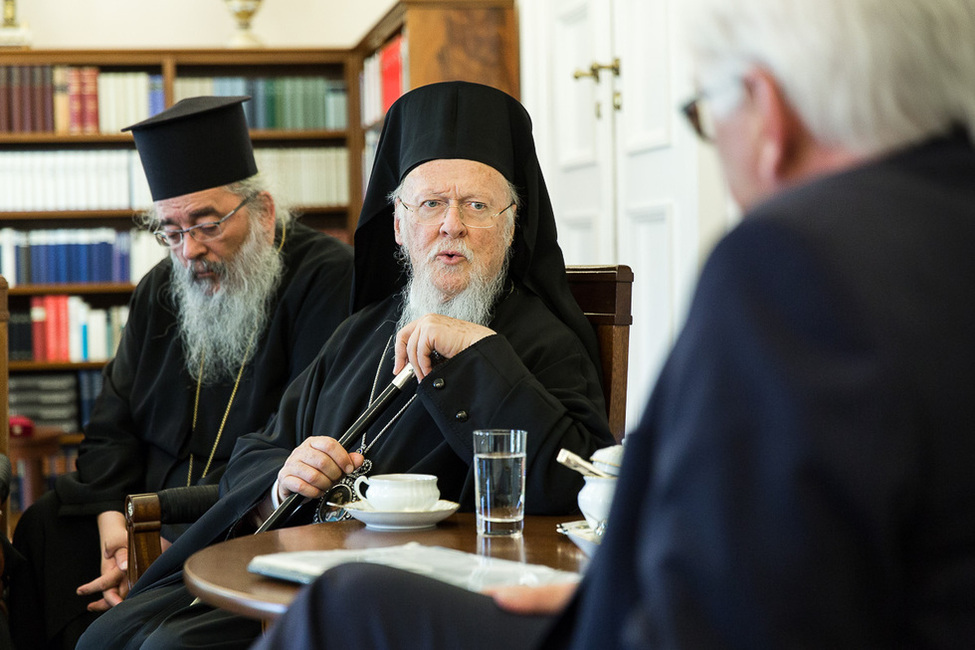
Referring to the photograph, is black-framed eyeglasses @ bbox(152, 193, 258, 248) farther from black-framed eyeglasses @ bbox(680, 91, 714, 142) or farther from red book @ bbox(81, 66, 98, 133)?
red book @ bbox(81, 66, 98, 133)

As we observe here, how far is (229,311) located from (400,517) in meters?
1.69

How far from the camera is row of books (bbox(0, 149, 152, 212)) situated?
20.6 ft

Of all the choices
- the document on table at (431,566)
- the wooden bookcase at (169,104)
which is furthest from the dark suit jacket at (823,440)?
the wooden bookcase at (169,104)

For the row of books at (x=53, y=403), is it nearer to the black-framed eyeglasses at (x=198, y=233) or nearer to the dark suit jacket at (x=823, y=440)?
the black-framed eyeglasses at (x=198, y=233)

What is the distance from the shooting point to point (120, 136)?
631 cm

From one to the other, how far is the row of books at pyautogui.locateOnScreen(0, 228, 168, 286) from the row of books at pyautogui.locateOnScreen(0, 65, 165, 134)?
0.60m

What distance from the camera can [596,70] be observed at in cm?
436

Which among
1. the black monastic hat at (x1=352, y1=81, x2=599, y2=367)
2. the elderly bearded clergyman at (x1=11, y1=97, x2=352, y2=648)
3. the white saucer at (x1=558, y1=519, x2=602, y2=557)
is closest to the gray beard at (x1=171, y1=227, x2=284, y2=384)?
the elderly bearded clergyman at (x1=11, y1=97, x2=352, y2=648)

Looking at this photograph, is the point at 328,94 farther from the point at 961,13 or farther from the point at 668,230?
the point at 961,13

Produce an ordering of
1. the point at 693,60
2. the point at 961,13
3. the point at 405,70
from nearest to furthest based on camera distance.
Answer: the point at 961,13
the point at 693,60
the point at 405,70

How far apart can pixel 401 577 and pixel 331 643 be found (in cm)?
9

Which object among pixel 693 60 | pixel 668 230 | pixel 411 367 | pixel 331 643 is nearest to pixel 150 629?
pixel 411 367

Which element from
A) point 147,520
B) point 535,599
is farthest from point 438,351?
point 535,599

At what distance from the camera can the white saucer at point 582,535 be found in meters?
1.57
